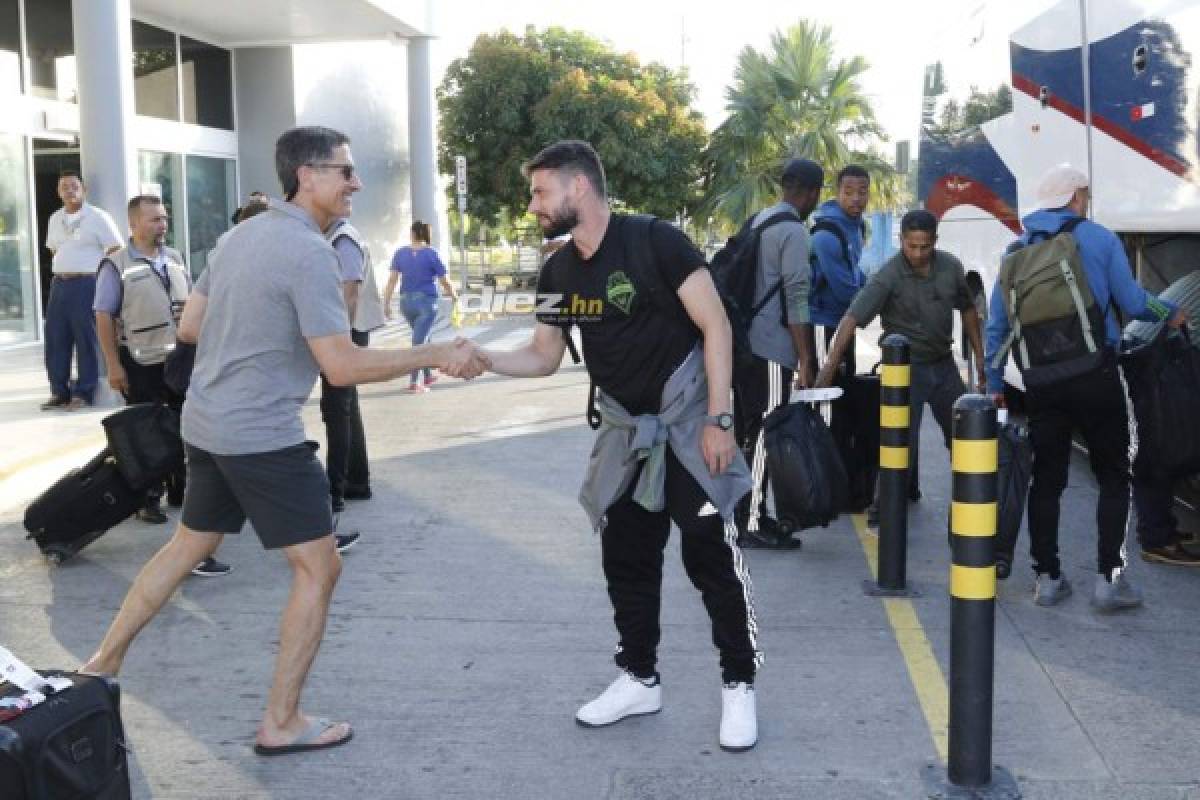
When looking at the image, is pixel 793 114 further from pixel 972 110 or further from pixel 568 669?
pixel 568 669

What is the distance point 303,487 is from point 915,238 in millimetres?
3715

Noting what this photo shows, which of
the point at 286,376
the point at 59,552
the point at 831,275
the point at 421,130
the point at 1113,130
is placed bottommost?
the point at 59,552

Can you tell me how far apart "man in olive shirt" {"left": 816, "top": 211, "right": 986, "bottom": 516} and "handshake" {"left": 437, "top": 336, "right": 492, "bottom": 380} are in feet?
9.13

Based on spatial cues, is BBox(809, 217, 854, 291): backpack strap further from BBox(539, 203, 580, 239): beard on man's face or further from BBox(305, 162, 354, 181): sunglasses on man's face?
BBox(305, 162, 354, 181): sunglasses on man's face

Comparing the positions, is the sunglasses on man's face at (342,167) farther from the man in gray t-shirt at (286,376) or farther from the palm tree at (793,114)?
the palm tree at (793,114)

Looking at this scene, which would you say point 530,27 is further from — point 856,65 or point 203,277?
point 203,277

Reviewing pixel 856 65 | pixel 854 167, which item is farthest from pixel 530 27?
pixel 854 167

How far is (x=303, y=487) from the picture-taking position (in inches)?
167

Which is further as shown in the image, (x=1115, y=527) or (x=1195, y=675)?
(x=1115, y=527)

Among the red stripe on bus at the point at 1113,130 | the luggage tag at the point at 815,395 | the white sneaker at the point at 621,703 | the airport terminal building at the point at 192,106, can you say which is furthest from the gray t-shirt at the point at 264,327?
the airport terminal building at the point at 192,106

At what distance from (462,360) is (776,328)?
266 cm

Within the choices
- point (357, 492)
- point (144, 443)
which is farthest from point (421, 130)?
point (144, 443)

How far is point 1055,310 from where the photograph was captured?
562 centimetres

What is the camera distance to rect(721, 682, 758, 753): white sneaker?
168 inches
